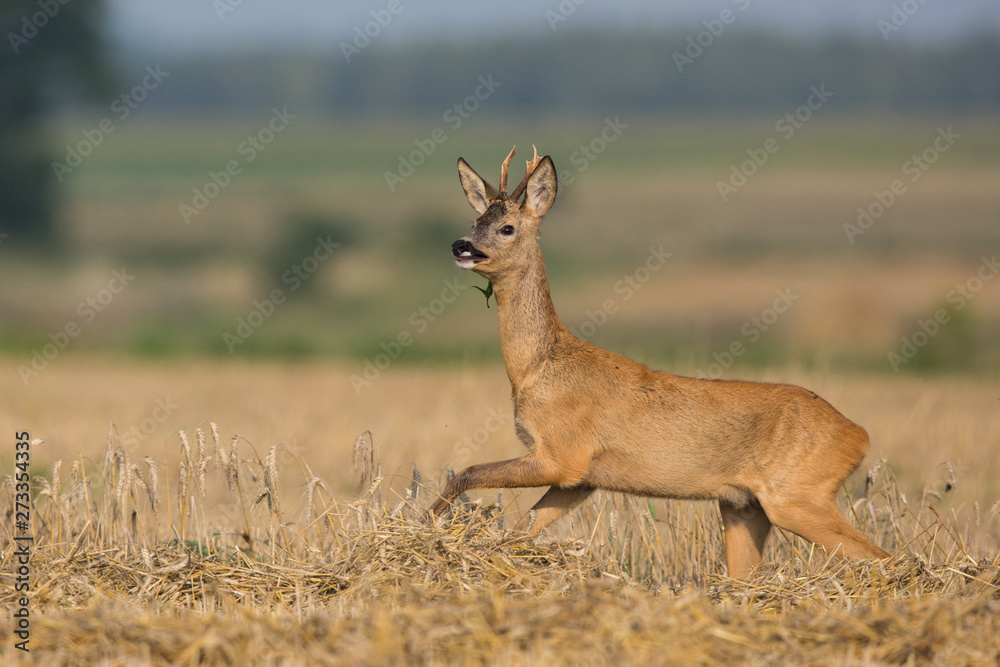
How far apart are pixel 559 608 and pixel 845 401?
11.0 m

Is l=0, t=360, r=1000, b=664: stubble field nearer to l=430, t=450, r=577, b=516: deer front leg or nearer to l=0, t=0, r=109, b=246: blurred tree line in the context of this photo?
l=430, t=450, r=577, b=516: deer front leg

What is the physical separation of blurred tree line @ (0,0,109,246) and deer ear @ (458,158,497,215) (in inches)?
1774

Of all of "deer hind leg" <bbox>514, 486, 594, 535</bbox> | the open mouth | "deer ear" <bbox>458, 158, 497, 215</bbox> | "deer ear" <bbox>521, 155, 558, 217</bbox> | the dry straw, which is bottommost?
the dry straw

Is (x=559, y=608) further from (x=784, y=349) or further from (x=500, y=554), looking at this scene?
(x=784, y=349)

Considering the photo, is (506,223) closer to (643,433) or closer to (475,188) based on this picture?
(475,188)

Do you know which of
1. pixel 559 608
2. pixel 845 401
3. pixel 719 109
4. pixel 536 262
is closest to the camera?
pixel 559 608

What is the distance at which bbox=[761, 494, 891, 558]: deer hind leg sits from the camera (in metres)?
7.59

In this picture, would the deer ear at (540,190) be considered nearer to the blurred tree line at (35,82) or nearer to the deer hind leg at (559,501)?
the deer hind leg at (559,501)

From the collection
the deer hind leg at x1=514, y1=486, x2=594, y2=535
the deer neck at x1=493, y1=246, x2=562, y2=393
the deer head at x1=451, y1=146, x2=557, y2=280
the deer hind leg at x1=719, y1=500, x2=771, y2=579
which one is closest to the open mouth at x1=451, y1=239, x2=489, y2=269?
the deer head at x1=451, y1=146, x2=557, y2=280

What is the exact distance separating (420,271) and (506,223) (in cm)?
4038

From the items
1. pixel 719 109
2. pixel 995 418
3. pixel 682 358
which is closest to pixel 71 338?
pixel 682 358

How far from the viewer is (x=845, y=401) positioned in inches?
619

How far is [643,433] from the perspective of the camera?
8.01 m

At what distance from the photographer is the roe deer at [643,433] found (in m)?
7.79
